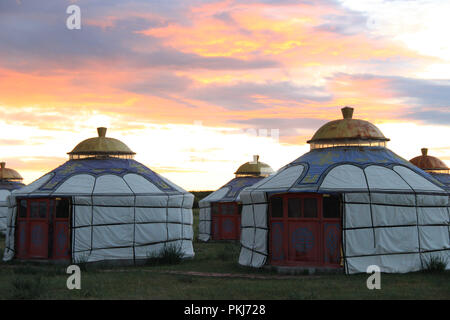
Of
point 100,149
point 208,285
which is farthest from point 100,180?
point 208,285

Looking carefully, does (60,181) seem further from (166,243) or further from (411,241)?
(411,241)

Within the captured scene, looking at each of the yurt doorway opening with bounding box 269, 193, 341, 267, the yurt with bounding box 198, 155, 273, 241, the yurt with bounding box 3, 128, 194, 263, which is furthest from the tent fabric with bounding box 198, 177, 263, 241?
the yurt doorway opening with bounding box 269, 193, 341, 267

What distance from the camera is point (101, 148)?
66.5ft

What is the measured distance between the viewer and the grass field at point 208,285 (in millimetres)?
11695

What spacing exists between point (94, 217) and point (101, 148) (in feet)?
10.6

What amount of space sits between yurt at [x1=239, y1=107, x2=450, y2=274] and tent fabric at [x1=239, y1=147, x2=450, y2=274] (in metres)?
0.02

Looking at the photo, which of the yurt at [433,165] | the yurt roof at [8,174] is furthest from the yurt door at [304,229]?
the yurt roof at [8,174]

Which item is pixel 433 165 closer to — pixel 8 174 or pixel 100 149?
pixel 100 149

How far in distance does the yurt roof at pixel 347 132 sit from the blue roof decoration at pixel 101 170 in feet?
16.0

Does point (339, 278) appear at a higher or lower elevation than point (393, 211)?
lower
